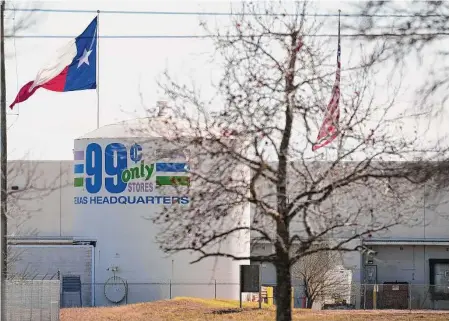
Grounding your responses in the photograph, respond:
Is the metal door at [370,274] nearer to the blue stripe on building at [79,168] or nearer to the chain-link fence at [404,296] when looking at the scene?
the chain-link fence at [404,296]

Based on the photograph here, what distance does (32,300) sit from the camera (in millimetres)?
31781

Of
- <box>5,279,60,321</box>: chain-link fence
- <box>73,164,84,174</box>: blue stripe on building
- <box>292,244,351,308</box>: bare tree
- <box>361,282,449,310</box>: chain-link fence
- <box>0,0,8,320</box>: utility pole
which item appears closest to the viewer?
<box>0,0,8,320</box>: utility pole

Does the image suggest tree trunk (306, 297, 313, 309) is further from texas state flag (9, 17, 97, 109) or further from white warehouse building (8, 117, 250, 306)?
texas state flag (9, 17, 97, 109)

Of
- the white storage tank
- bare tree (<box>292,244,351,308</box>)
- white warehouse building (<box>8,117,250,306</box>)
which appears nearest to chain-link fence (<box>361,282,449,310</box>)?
bare tree (<box>292,244,351,308</box>)

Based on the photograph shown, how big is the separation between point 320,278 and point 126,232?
12.0m

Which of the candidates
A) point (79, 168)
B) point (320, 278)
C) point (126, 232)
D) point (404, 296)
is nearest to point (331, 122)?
point (126, 232)

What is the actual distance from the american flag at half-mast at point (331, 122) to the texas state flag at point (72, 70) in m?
14.2

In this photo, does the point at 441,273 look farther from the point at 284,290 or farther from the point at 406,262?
the point at 284,290

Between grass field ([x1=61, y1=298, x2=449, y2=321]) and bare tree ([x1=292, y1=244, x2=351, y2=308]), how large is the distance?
1139cm

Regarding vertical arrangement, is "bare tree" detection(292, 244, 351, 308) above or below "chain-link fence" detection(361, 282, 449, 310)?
above

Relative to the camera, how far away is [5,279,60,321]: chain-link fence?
30391mm

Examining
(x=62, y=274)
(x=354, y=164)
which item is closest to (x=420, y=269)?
(x=62, y=274)

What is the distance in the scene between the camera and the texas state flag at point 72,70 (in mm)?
31938

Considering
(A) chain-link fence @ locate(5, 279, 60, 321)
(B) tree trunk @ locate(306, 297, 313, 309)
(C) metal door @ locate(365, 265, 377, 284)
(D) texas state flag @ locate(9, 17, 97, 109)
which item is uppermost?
(D) texas state flag @ locate(9, 17, 97, 109)
